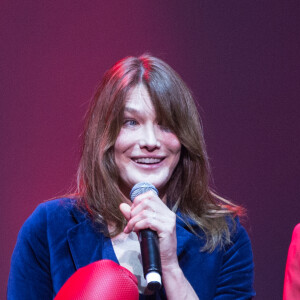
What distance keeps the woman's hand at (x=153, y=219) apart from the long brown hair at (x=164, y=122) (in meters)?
0.27

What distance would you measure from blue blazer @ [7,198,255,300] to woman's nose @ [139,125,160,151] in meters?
0.23


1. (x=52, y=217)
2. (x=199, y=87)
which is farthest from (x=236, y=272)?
(x=199, y=87)

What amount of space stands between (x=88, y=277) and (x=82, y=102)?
3.56 feet

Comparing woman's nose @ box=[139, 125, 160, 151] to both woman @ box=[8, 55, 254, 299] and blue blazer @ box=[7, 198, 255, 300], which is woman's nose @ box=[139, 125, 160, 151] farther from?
blue blazer @ box=[7, 198, 255, 300]

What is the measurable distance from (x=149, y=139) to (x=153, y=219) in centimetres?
29

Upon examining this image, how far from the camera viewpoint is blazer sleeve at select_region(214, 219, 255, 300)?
1406 millimetres

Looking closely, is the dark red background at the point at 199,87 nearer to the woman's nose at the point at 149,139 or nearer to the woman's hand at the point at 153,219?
the woman's nose at the point at 149,139

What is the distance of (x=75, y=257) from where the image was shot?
1.36 m

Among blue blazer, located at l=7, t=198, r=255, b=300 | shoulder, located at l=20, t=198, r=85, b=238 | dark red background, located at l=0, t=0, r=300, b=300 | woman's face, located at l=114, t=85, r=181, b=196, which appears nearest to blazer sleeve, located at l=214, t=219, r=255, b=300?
blue blazer, located at l=7, t=198, r=255, b=300

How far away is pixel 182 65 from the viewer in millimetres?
2117

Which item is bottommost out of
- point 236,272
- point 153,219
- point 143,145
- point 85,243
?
point 236,272

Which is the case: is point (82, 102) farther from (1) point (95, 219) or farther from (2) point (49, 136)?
(1) point (95, 219)

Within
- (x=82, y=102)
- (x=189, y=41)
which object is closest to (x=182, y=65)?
(x=189, y=41)

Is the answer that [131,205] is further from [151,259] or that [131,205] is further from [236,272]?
[151,259]
